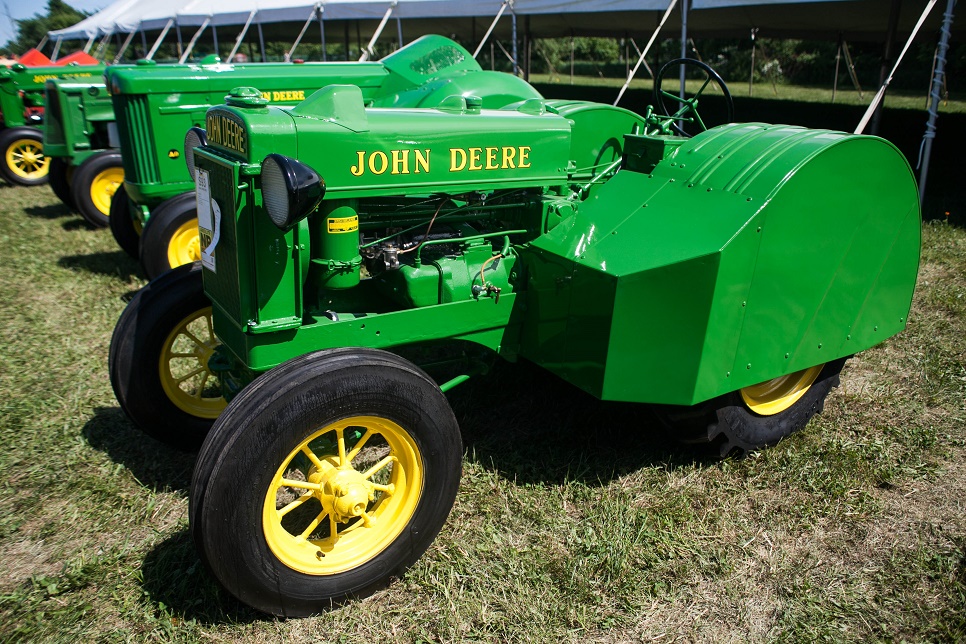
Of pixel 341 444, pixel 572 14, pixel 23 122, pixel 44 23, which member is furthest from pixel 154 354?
pixel 44 23

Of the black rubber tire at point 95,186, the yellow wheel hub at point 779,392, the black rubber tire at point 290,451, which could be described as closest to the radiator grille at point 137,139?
the black rubber tire at point 95,186

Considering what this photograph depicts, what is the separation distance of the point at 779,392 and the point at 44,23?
59.6m

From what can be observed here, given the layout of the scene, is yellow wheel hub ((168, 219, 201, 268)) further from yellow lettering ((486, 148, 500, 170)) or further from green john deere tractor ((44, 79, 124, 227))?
yellow lettering ((486, 148, 500, 170))

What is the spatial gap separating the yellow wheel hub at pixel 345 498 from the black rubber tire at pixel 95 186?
5.69 metres

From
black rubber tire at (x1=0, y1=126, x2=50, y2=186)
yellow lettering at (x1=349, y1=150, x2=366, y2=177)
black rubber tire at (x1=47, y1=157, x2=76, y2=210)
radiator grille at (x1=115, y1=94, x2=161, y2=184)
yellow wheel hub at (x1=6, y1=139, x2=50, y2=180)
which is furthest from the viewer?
yellow wheel hub at (x1=6, y1=139, x2=50, y2=180)

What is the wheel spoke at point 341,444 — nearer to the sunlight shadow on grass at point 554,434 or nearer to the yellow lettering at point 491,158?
the sunlight shadow on grass at point 554,434

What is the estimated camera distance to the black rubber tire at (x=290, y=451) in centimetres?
215

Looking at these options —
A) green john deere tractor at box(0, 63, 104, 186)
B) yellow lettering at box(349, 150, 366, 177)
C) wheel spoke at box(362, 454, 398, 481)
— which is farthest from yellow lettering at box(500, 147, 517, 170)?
green john deere tractor at box(0, 63, 104, 186)

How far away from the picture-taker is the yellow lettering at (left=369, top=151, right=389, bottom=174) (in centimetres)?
264

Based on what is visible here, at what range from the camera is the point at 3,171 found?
970 cm

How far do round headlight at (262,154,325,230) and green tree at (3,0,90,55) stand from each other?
163ft

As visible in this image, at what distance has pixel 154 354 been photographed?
3176mm

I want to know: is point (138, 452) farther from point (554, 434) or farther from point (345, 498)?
point (554, 434)

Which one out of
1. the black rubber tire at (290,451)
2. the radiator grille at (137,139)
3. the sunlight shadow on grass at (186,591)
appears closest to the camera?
the black rubber tire at (290,451)
